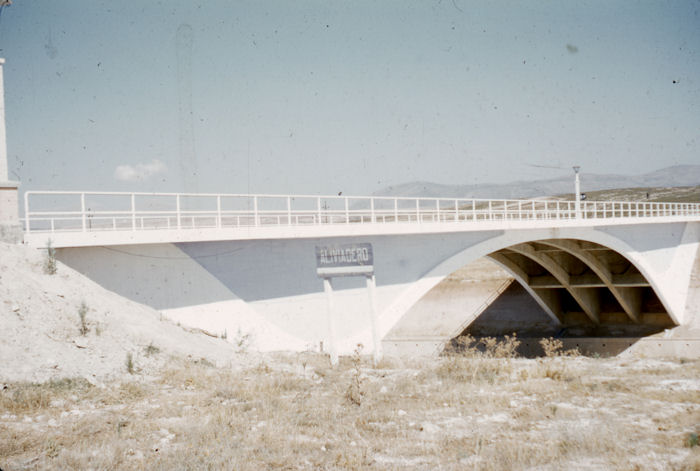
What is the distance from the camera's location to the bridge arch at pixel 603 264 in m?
21.5

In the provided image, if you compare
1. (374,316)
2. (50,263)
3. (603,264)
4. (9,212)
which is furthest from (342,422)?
(603,264)

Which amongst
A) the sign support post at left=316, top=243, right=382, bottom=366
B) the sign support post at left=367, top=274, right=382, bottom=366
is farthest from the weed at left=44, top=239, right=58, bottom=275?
the sign support post at left=367, top=274, right=382, bottom=366

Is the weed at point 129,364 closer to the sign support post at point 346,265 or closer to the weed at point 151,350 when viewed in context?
the weed at point 151,350

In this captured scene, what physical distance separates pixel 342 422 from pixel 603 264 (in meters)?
32.6

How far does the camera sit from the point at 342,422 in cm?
754

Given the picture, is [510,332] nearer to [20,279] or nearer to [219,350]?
[219,350]

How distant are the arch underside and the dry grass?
75.1 ft

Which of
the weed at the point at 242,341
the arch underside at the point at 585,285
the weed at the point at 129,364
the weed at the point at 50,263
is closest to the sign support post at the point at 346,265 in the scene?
the weed at the point at 242,341

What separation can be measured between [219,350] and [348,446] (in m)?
5.63

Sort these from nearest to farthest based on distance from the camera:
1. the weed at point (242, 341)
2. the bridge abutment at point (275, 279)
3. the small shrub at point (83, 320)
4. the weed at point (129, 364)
Answer: the weed at point (129, 364) < the small shrub at point (83, 320) < the bridge abutment at point (275, 279) < the weed at point (242, 341)

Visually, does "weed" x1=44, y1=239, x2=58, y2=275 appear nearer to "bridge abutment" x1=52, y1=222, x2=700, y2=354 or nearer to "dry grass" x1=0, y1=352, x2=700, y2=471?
"bridge abutment" x1=52, y1=222, x2=700, y2=354

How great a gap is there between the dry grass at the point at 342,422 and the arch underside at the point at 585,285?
2290 cm

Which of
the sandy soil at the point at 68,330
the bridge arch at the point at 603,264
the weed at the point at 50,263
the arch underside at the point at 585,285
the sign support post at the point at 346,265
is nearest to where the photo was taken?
the sandy soil at the point at 68,330

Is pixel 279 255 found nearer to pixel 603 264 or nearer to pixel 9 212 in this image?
pixel 9 212
